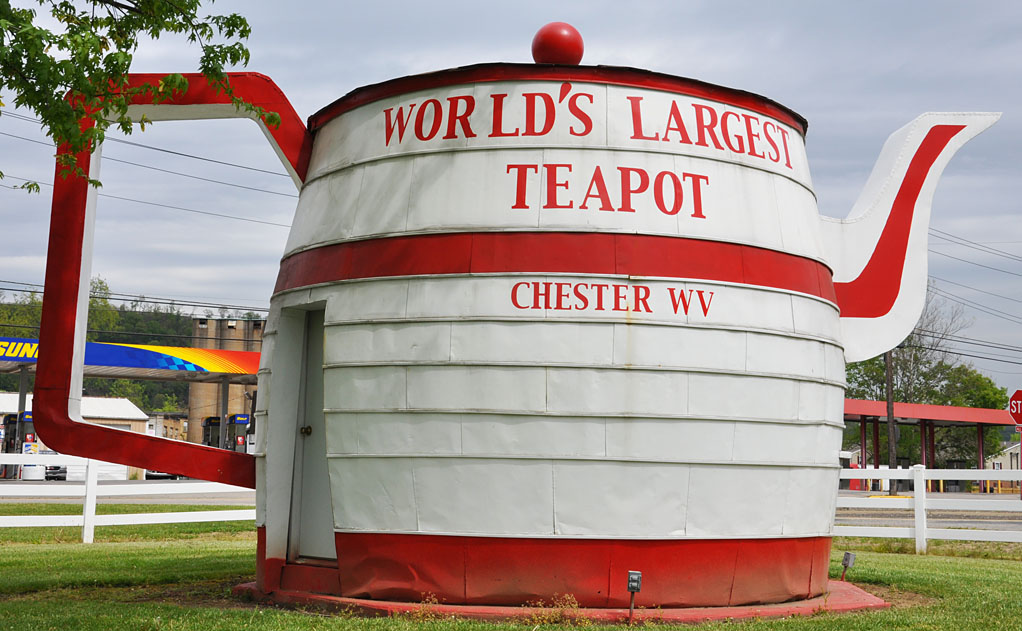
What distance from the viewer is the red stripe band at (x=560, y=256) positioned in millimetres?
7531

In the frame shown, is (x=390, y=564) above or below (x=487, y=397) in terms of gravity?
below

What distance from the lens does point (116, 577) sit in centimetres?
1045

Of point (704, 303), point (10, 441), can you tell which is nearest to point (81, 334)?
point (704, 303)

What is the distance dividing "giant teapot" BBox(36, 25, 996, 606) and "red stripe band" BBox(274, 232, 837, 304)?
0.8 inches

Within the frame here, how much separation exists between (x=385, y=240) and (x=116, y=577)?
5207 millimetres

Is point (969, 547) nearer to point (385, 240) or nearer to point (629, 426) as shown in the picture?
point (629, 426)

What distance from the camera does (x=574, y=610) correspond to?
7.17m

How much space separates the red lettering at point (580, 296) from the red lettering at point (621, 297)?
0.71 feet

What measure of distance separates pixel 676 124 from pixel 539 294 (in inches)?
72.9

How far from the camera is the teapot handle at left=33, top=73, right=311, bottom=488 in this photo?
8648mm

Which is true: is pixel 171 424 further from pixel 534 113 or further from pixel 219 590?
pixel 534 113

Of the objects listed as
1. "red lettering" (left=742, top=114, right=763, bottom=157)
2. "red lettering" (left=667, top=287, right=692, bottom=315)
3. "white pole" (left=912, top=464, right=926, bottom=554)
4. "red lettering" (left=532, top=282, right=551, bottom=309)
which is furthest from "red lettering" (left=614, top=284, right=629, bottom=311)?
"white pole" (left=912, top=464, right=926, bottom=554)

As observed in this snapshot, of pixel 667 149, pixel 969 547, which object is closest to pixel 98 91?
pixel 667 149

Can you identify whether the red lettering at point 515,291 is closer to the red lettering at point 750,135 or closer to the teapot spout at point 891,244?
the red lettering at point 750,135
